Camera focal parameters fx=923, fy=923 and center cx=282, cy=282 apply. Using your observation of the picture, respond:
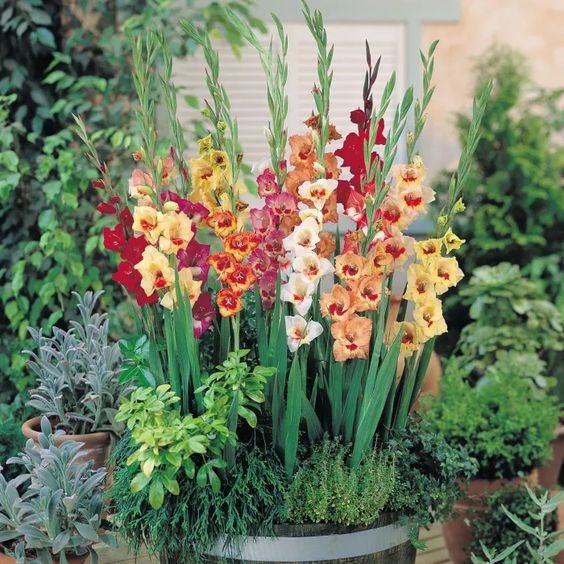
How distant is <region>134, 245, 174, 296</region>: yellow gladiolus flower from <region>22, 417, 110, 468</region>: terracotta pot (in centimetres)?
64

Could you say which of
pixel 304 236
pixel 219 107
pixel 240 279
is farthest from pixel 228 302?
pixel 219 107

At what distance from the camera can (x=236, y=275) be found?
142 centimetres

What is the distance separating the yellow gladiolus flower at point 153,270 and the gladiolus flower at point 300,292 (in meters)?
0.18

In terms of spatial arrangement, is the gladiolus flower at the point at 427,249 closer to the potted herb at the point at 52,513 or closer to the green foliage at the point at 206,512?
the green foliage at the point at 206,512

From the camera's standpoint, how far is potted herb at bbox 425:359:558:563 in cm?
252

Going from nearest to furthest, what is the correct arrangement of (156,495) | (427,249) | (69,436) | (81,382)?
(156,495) < (427,249) < (69,436) < (81,382)

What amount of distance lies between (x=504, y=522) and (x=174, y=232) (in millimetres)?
1202

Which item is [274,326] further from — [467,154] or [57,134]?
[57,134]

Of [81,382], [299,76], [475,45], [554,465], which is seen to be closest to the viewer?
[81,382]

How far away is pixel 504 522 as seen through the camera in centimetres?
215

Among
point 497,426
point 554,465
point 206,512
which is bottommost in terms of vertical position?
point 554,465

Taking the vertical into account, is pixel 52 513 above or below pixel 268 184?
below

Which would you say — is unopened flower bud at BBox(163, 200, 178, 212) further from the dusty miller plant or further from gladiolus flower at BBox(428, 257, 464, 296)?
the dusty miller plant

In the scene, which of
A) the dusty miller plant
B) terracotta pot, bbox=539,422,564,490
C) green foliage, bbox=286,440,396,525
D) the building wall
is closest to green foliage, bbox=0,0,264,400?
the building wall
